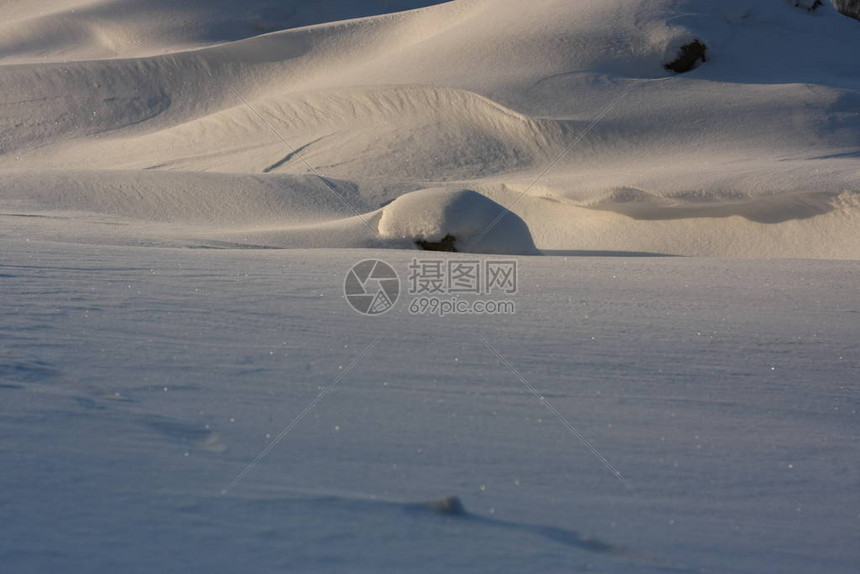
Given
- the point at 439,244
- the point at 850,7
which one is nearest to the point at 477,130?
the point at 439,244

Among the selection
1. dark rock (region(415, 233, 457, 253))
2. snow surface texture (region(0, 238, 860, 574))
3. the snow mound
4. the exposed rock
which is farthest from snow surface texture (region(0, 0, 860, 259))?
the exposed rock

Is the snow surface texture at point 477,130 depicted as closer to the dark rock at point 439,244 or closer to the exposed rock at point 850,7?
the dark rock at point 439,244

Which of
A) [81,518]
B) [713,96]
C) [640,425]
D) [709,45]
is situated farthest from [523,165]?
[81,518]

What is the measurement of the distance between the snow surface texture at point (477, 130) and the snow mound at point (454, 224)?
10.9 inches

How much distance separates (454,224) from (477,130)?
2818 millimetres

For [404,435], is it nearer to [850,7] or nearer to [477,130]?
[477,130]

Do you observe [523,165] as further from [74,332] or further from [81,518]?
[81,518]

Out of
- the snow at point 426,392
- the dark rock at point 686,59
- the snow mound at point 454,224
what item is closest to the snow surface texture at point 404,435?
the snow at point 426,392

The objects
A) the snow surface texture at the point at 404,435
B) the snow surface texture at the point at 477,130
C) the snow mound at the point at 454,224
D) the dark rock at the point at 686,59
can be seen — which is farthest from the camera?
the dark rock at the point at 686,59

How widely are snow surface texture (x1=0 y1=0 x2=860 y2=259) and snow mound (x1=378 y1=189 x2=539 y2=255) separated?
10.9 inches

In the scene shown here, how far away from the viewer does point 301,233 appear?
4887 mm

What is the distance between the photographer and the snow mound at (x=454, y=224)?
468cm

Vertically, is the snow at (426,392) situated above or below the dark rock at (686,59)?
above

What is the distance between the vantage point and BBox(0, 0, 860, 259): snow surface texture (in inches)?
220
